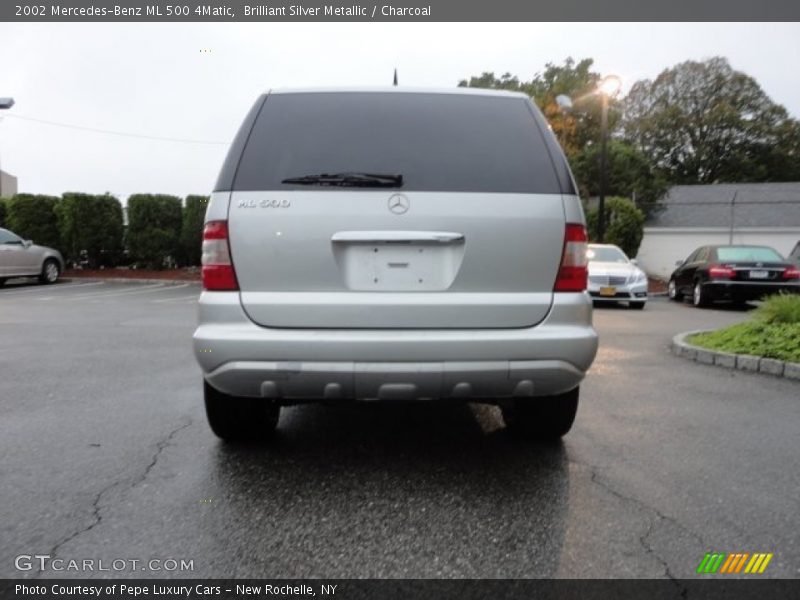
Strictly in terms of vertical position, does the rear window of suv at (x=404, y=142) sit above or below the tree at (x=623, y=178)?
below

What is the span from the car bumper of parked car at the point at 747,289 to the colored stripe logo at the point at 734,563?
1179 cm

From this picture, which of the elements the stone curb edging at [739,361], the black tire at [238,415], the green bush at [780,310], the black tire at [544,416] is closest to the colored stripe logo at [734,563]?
the black tire at [544,416]

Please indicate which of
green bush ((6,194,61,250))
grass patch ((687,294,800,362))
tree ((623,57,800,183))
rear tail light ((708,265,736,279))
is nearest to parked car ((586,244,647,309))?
rear tail light ((708,265,736,279))

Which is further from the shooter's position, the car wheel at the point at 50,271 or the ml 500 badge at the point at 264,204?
the car wheel at the point at 50,271

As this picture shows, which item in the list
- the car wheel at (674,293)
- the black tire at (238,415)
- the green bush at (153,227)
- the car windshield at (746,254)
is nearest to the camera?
the black tire at (238,415)

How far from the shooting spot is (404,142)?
108 inches

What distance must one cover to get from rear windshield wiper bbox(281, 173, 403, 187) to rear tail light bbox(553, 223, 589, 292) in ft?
2.66

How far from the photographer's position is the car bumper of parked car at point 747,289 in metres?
12.2

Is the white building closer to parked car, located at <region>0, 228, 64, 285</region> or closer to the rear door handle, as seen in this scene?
parked car, located at <region>0, 228, 64, 285</region>

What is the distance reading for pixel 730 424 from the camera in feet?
12.7

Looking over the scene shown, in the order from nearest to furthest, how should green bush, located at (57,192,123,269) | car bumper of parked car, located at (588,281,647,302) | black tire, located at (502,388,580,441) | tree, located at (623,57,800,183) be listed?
black tire, located at (502,388,580,441) < car bumper of parked car, located at (588,281,647,302) < green bush, located at (57,192,123,269) < tree, located at (623,57,800,183)

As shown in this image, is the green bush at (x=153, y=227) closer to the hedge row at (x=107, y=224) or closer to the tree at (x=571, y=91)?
the hedge row at (x=107, y=224)

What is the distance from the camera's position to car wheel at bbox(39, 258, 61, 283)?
56.1 ft
